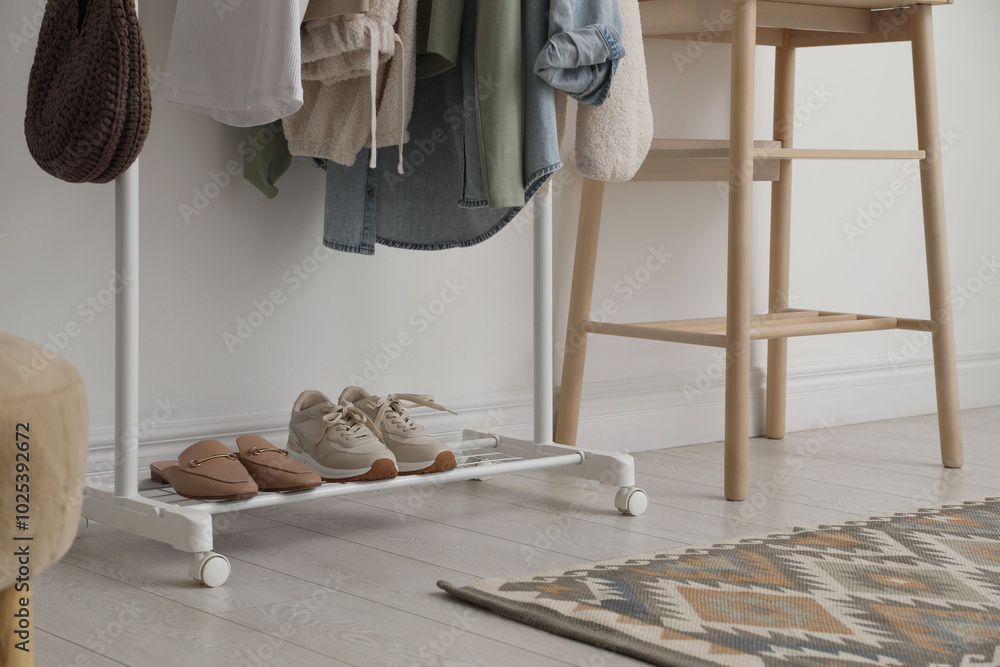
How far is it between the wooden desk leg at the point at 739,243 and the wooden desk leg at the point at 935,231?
1.30 ft

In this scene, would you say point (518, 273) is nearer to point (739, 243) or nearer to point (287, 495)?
point (739, 243)

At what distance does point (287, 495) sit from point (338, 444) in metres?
0.09

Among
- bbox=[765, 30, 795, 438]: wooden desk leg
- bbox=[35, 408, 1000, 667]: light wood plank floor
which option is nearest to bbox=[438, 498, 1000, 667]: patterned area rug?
bbox=[35, 408, 1000, 667]: light wood plank floor

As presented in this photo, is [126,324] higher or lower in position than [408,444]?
higher

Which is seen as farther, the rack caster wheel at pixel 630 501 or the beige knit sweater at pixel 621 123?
the rack caster wheel at pixel 630 501

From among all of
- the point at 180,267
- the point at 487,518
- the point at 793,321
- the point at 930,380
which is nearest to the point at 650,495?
the point at 487,518

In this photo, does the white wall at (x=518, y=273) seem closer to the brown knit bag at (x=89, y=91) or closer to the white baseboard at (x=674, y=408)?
the white baseboard at (x=674, y=408)

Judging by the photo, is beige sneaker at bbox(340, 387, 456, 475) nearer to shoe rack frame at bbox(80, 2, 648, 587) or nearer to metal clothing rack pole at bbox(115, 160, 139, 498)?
shoe rack frame at bbox(80, 2, 648, 587)

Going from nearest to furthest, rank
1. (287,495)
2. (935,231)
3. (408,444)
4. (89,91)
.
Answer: (89,91)
(287,495)
(408,444)
(935,231)

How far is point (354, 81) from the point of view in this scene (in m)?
1.27

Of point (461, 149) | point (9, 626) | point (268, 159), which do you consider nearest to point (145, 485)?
point (268, 159)

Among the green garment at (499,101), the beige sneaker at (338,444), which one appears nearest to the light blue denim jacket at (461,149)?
the green garment at (499,101)

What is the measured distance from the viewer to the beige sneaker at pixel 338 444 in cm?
126

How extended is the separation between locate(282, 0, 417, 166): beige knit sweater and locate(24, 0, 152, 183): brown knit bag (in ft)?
0.77
